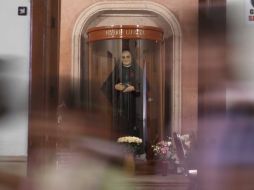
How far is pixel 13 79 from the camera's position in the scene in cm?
67

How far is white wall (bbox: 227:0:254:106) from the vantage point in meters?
0.49

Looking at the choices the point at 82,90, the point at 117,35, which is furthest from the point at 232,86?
the point at 117,35

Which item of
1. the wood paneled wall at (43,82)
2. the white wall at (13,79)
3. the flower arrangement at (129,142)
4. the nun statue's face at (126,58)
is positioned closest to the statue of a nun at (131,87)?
the nun statue's face at (126,58)

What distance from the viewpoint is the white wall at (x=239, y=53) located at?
1.62ft

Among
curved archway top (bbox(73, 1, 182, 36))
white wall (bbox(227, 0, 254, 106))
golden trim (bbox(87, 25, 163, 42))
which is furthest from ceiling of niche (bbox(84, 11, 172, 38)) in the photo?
white wall (bbox(227, 0, 254, 106))

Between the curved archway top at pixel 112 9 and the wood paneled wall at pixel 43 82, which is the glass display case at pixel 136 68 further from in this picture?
the wood paneled wall at pixel 43 82

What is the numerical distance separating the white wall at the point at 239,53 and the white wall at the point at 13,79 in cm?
31

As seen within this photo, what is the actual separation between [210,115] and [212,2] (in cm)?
13

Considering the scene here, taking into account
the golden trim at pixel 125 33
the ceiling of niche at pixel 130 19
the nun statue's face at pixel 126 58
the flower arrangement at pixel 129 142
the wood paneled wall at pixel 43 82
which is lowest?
the flower arrangement at pixel 129 142

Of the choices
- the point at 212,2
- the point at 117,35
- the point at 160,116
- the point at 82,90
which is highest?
the point at 117,35

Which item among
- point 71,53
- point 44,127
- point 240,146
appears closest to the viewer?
point 240,146

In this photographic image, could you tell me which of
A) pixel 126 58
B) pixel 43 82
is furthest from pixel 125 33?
pixel 43 82

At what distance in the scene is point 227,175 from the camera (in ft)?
1.68

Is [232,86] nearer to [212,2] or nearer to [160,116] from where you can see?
[212,2]
